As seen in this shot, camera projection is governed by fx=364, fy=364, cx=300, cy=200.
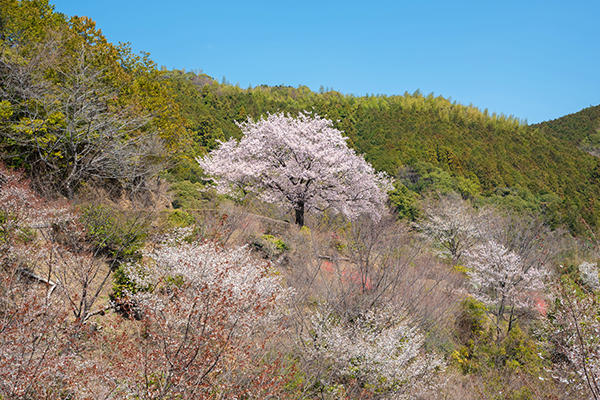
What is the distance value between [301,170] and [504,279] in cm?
946

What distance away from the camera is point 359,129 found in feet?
174

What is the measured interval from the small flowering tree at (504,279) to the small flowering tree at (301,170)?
211 inches

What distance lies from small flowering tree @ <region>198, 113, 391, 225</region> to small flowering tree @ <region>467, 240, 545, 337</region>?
537 centimetres

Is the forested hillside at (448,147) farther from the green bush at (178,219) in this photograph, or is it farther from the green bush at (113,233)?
the green bush at (113,233)

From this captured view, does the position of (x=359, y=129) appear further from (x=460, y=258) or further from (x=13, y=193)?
(x=13, y=193)

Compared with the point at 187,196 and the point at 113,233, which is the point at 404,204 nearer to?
the point at 187,196

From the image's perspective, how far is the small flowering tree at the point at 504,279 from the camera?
14.4 metres

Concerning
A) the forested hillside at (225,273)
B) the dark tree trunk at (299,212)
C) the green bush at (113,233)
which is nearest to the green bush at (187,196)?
the forested hillside at (225,273)

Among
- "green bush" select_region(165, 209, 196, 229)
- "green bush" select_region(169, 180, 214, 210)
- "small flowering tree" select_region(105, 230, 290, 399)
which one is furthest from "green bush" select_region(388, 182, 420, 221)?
"small flowering tree" select_region(105, 230, 290, 399)

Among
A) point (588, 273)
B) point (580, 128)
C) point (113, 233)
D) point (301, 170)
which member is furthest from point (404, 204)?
point (580, 128)

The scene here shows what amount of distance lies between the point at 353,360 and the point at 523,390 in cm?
354

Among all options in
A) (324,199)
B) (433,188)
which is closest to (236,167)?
(324,199)

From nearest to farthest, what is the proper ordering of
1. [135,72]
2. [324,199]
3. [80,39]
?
[80,39] → [324,199] → [135,72]

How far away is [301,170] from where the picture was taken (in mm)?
15273
